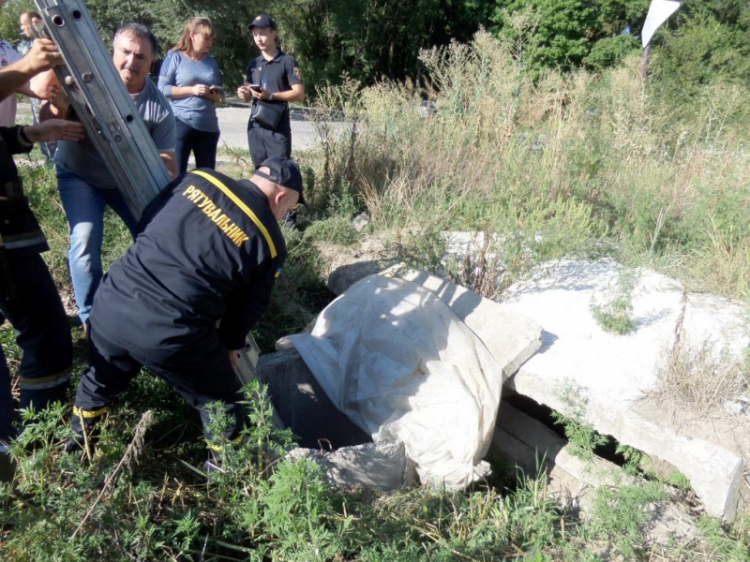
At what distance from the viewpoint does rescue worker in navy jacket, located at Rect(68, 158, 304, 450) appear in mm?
2215

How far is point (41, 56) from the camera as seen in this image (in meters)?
2.31

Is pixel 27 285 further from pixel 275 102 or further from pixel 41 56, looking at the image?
pixel 275 102

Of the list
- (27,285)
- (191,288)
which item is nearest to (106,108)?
(27,285)

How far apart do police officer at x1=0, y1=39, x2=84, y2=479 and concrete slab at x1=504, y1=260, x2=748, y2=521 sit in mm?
2388

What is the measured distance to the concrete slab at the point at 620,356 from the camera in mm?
2646

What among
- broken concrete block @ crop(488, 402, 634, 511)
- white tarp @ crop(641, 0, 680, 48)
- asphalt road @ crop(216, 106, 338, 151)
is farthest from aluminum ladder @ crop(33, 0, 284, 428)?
white tarp @ crop(641, 0, 680, 48)

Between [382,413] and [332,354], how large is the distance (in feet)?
1.58

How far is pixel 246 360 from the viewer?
279cm

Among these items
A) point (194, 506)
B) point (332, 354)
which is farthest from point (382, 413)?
point (194, 506)

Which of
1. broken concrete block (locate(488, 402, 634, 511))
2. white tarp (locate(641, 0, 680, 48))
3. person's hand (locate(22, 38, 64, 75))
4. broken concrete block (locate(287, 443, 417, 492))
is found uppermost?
white tarp (locate(641, 0, 680, 48))

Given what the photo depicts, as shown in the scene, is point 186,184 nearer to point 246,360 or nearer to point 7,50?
point 246,360

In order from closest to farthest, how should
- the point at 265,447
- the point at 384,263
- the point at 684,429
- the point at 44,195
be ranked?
the point at 265,447, the point at 684,429, the point at 384,263, the point at 44,195

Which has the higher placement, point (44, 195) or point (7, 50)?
point (7, 50)

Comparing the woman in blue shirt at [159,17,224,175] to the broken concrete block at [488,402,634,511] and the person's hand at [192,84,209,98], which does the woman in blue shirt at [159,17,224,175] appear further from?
the broken concrete block at [488,402,634,511]
